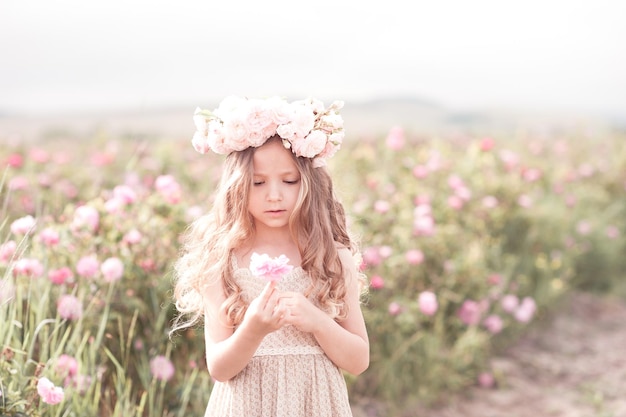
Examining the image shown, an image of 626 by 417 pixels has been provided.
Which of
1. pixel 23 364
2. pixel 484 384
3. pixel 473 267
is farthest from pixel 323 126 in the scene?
pixel 484 384

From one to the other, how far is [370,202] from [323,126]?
2692mm

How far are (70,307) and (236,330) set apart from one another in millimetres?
1231

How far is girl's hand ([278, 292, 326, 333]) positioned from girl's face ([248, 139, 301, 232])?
9.9 inches

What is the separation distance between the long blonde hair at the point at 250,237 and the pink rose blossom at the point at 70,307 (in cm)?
96

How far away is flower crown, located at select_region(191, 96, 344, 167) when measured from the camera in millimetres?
2174

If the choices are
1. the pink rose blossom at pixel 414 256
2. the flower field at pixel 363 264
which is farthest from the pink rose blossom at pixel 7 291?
the pink rose blossom at pixel 414 256

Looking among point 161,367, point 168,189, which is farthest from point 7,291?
point 168,189

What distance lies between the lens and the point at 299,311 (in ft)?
6.61

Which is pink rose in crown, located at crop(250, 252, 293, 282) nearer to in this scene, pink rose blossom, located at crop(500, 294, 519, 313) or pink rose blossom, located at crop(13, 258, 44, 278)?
pink rose blossom, located at crop(13, 258, 44, 278)

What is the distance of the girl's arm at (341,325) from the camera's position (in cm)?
202

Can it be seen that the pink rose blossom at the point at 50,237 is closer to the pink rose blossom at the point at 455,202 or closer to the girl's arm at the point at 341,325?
the girl's arm at the point at 341,325

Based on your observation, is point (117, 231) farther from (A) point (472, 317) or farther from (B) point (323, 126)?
(A) point (472, 317)

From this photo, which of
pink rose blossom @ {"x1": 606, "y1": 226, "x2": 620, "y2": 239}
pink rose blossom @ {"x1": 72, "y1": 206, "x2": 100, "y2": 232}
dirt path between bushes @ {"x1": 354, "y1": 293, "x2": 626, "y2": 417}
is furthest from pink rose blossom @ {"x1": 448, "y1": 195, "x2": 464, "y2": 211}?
pink rose blossom @ {"x1": 72, "y1": 206, "x2": 100, "y2": 232}

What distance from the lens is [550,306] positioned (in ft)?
19.8
